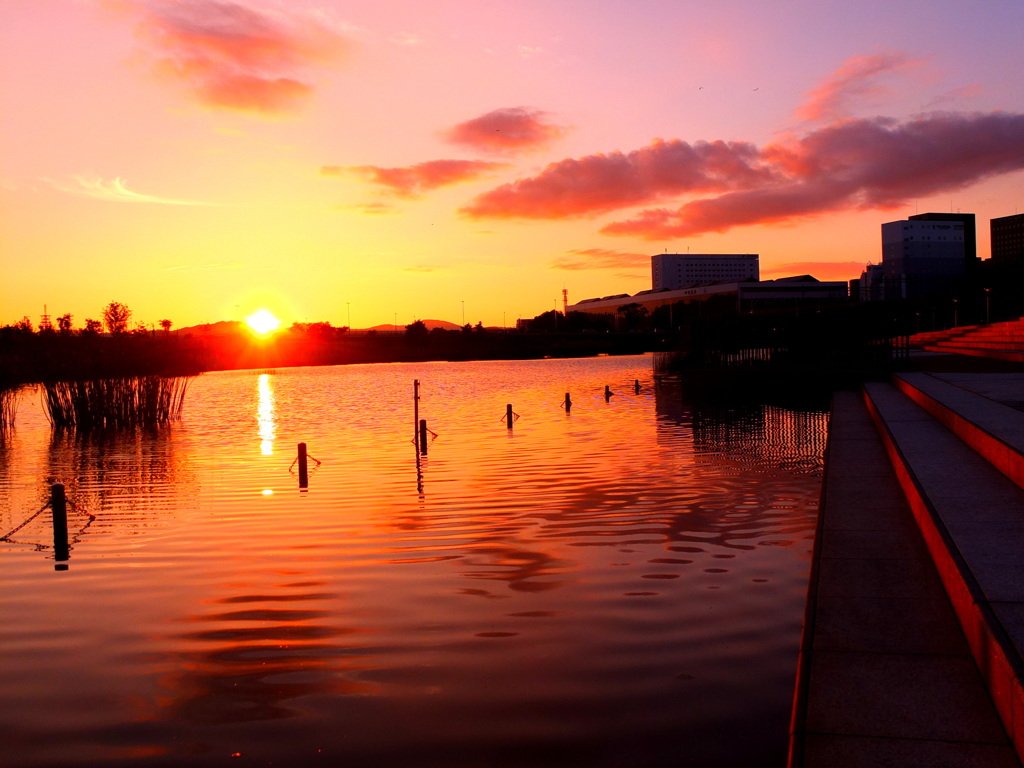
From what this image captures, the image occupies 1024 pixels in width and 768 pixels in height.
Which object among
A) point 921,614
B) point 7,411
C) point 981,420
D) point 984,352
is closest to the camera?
point 921,614

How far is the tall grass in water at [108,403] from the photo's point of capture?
26.5 meters

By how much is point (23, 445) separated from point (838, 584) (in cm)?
2314

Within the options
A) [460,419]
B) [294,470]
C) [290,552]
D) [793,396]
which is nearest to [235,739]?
[290,552]

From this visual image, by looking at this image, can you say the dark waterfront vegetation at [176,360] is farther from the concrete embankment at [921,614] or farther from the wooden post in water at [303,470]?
the concrete embankment at [921,614]

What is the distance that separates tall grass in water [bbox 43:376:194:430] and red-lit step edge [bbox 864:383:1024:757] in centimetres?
2342

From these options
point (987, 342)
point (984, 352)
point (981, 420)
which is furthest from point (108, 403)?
point (987, 342)

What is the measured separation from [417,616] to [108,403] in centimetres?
2294

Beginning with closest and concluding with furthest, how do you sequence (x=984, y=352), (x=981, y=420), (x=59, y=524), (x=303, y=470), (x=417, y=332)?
(x=59, y=524) < (x=981, y=420) < (x=303, y=470) < (x=984, y=352) < (x=417, y=332)

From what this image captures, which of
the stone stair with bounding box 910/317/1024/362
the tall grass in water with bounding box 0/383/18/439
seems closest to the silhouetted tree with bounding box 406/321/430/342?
the stone stair with bounding box 910/317/1024/362

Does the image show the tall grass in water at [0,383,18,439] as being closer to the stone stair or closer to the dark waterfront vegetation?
the dark waterfront vegetation

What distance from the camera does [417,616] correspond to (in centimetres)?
732

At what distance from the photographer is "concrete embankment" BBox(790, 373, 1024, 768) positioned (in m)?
4.09

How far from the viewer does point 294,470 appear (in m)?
17.2

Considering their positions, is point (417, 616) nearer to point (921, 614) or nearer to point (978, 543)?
point (921, 614)
